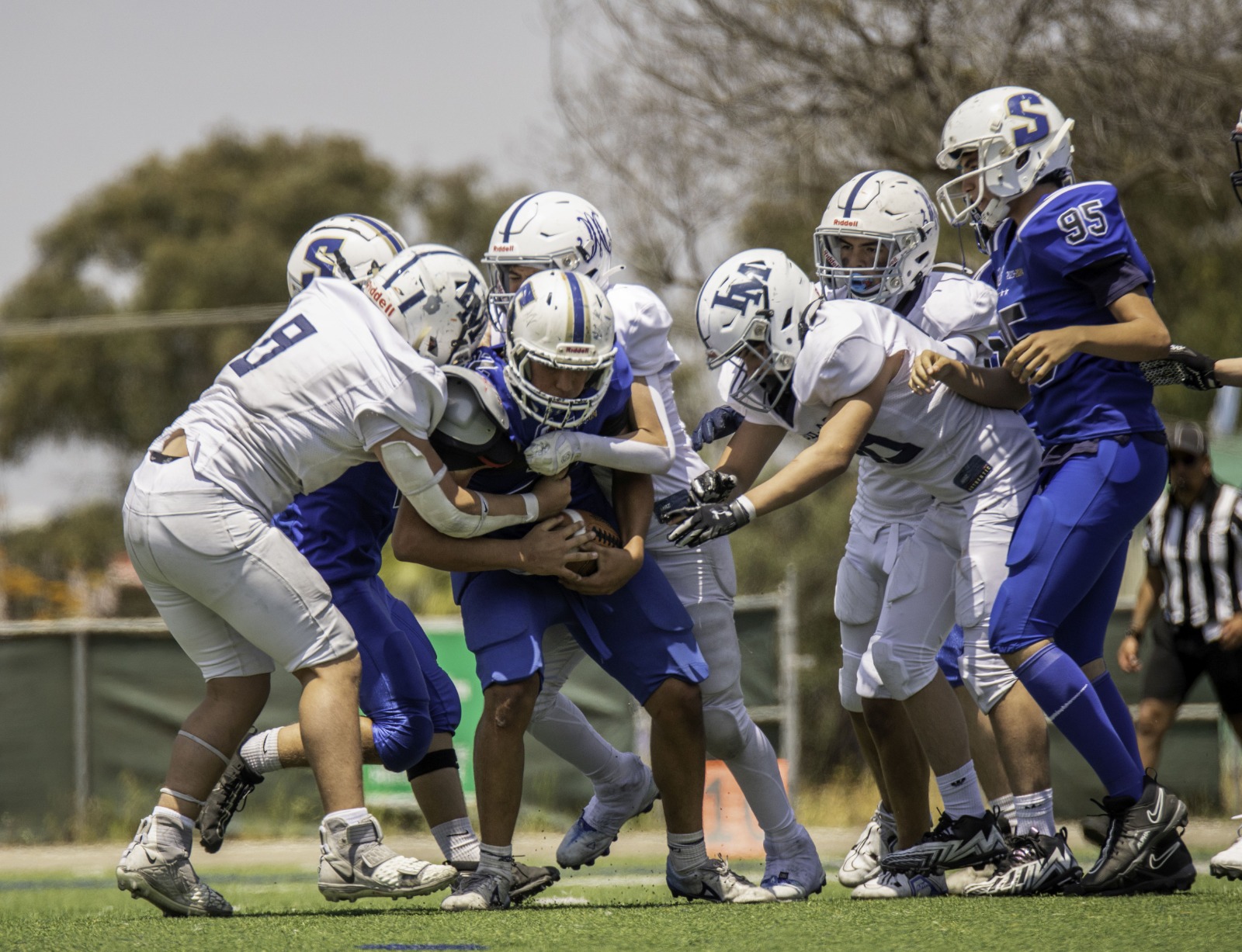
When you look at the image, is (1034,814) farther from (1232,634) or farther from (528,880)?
(1232,634)

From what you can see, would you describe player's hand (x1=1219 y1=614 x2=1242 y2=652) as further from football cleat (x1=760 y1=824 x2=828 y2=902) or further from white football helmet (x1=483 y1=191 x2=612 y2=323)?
white football helmet (x1=483 y1=191 x2=612 y2=323)

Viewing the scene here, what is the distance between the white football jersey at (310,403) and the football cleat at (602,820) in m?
1.47

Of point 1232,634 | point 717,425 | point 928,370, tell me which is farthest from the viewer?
point 1232,634

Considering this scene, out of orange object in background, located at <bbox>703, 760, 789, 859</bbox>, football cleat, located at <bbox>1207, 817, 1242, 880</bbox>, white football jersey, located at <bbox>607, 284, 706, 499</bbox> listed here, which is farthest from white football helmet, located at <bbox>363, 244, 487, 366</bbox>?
orange object in background, located at <bbox>703, 760, 789, 859</bbox>

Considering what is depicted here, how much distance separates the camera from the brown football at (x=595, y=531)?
4.21m

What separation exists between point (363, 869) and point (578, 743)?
1.03 metres

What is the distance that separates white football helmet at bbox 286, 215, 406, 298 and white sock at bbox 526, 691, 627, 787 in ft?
5.00

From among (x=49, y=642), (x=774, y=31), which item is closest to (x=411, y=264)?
(x=49, y=642)

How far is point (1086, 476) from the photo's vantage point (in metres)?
4.09

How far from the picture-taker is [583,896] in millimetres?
4957

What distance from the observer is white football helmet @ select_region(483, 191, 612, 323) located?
466cm

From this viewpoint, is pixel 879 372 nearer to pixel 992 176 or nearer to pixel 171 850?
pixel 992 176

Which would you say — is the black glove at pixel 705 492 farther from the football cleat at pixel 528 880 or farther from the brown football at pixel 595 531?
the football cleat at pixel 528 880

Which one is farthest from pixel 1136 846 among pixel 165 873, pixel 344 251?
pixel 344 251
